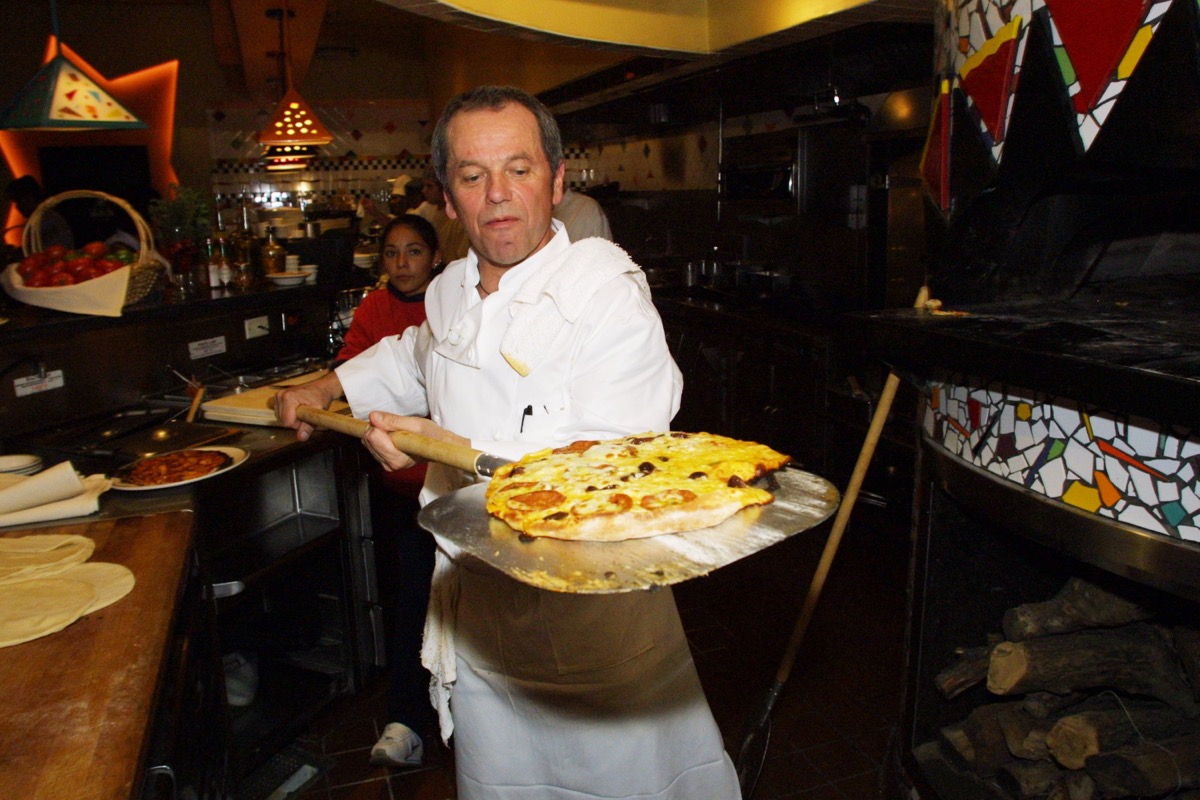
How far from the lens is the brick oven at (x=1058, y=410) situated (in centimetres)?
162

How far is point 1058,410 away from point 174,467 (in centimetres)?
229

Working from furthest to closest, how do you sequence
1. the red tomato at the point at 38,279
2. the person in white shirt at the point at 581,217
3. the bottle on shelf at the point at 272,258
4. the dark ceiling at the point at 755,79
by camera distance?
the dark ceiling at the point at 755,79
the person in white shirt at the point at 581,217
the bottle on shelf at the point at 272,258
the red tomato at the point at 38,279

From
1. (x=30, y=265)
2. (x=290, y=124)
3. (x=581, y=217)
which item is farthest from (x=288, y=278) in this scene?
(x=290, y=124)

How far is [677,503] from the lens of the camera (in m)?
1.35

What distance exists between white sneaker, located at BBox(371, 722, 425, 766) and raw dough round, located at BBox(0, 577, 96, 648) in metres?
1.43

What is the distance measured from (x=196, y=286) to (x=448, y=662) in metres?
2.67

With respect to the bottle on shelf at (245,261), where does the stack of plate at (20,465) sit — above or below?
below

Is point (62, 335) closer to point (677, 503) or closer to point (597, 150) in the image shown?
point (677, 503)

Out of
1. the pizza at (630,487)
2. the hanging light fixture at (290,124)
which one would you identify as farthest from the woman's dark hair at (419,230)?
the hanging light fixture at (290,124)

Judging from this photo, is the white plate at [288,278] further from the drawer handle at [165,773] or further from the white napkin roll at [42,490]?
the drawer handle at [165,773]

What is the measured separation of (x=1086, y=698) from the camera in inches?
91.2

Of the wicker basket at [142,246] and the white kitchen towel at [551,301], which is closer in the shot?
the white kitchen towel at [551,301]

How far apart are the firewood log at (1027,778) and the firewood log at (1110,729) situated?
1.9 inches

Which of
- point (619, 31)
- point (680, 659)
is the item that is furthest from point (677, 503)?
point (619, 31)
